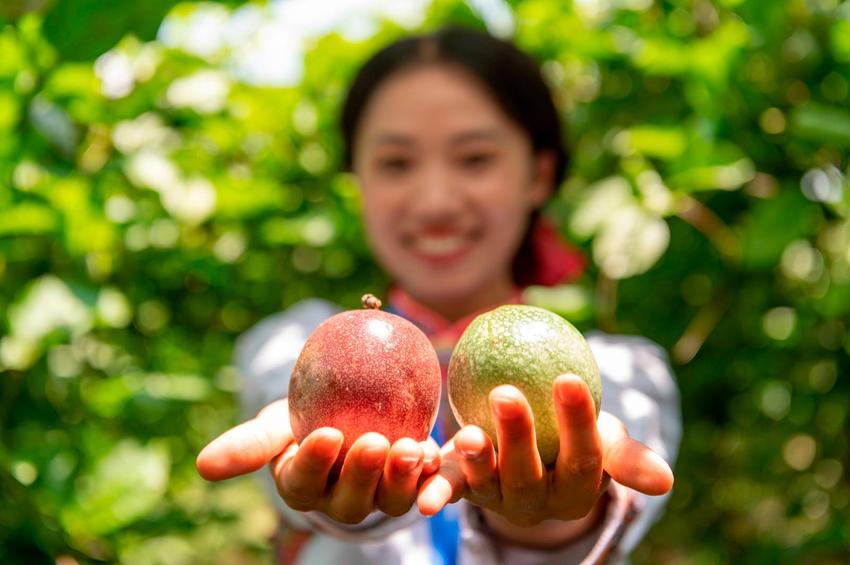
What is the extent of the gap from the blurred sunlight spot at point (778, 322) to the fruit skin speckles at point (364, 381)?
Result: 983 millimetres

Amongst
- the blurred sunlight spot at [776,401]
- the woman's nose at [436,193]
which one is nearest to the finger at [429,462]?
the woman's nose at [436,193]

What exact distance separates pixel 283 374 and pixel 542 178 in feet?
2.17

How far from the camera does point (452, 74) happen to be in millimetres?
1461

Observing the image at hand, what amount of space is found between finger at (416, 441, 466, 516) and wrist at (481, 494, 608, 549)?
0.30 metres

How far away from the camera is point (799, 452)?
1.85m

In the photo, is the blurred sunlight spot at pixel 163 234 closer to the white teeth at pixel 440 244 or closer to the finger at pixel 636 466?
the white teeth at pixel 440 244

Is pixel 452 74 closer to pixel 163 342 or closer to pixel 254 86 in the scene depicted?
pixel 254 86

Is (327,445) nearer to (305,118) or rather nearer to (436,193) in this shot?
(436,193)

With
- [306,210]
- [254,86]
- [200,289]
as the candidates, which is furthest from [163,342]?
[254,86]

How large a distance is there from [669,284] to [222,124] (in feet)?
3.27

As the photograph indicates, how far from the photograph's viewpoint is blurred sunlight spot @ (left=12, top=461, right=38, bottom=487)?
4.26 ft

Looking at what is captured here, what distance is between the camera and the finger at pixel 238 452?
747 mm

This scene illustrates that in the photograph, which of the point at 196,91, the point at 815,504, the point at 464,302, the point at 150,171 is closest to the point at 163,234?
the point at 150,171

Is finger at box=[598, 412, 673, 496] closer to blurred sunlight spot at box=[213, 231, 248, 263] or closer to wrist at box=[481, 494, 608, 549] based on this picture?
wrist at box=[481, 494, 608, 549]
